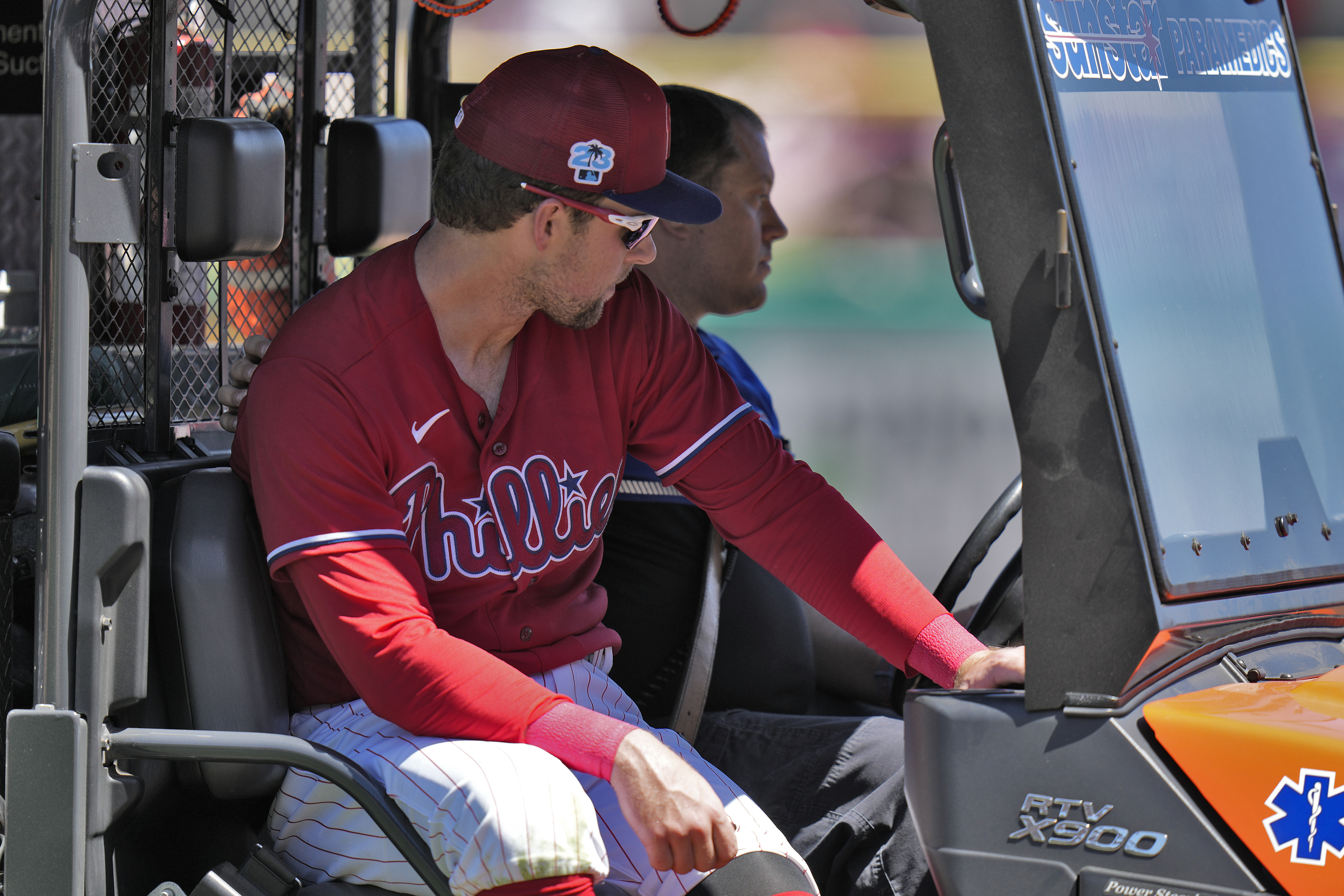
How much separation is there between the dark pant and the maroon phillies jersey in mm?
340

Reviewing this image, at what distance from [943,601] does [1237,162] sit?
3.13 ft

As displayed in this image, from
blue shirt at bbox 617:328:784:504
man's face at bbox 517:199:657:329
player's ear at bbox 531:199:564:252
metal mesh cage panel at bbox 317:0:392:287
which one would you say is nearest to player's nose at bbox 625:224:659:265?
man's face at bbox 517:199:657:329

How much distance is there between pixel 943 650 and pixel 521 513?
2.04 ft

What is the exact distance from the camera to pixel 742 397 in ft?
7.23

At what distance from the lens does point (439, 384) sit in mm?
1819

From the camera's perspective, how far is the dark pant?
6.15ft

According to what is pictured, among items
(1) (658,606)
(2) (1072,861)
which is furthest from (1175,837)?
(1) (658,606)

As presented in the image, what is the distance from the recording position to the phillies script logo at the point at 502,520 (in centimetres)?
180

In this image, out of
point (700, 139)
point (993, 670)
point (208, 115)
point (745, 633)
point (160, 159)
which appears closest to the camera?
point (993, 670)

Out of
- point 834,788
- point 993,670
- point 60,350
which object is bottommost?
point 834,788

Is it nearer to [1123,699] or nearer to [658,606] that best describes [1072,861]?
[1123,699]

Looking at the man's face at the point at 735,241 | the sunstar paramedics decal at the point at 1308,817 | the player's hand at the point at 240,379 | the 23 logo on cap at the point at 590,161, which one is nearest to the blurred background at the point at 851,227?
the man's face at the point at 735,241

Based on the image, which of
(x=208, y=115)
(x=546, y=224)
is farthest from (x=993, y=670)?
(x=208, y=115)

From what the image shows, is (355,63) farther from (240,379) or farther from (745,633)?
(745,633)
